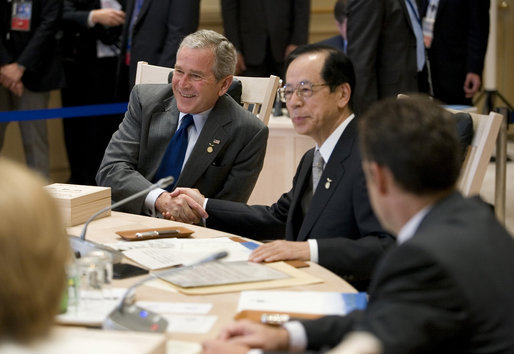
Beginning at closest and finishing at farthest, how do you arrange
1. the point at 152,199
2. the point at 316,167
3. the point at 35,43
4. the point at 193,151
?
the point at 316,167 < the point at 152,199 < the point at 193,151 < the point at 35,43

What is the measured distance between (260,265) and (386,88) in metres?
3.06

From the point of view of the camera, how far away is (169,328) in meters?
1.82

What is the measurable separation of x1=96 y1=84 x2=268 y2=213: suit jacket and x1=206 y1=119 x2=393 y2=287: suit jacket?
0.45 meters

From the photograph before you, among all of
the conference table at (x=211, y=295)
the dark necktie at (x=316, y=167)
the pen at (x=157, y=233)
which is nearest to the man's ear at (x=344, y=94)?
the dark necktie at (x=316, y=167)

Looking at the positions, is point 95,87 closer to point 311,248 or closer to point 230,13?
point 230,13

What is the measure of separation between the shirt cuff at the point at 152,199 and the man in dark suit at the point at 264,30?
2608 mm

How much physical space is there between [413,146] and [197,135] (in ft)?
7.10

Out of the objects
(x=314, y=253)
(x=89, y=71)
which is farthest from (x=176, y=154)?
(x=89, y=71)

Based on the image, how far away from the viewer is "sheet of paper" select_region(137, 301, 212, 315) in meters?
1.93

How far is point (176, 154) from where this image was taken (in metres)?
3.59

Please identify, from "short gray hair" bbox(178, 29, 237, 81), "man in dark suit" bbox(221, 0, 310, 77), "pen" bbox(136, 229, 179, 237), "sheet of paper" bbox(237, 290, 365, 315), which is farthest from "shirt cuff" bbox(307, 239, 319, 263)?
"man in dark suit" bbox(221, 0, 310, 77)

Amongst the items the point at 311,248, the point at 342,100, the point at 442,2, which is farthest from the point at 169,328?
the point at 442,2

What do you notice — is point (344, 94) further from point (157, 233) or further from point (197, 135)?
point (197, 135)

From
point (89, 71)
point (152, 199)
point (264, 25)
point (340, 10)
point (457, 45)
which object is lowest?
point (152, 199)
